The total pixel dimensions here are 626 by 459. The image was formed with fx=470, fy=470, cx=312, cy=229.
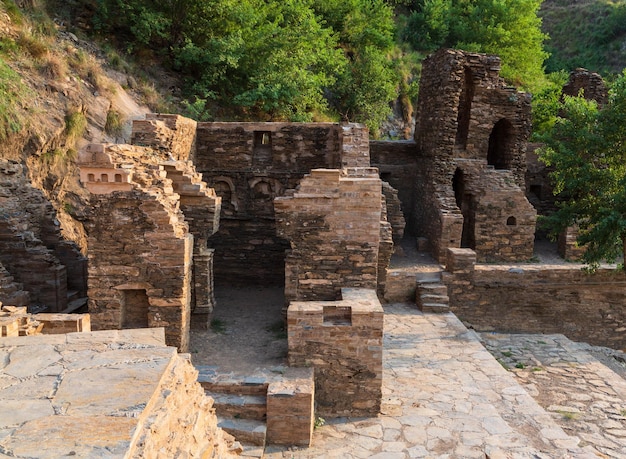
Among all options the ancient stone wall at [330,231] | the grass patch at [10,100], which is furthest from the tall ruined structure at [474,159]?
the grass patch at [10,100]

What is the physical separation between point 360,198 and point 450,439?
368 cm

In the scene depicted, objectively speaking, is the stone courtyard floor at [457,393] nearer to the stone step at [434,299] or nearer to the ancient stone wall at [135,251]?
the stone step at [434,299]

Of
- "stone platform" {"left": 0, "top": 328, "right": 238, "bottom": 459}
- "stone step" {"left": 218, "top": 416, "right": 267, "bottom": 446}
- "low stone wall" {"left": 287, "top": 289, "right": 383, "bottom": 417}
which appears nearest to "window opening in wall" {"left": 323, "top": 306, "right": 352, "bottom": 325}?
"low stone wall" {"left": 287, "top": 289, "right": 383, "bottom": 417}

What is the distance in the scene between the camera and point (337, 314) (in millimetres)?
6633

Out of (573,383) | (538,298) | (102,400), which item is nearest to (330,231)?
(102,400)

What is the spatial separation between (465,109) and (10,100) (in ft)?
42.6

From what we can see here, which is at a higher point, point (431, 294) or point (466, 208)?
point (466, 208)

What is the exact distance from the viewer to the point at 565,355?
10070 mm

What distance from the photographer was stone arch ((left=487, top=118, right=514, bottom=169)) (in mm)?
15508

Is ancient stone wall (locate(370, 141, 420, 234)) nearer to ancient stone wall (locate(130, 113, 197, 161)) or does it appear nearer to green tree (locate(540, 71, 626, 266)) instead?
green tree (locate(540, 71, 626, 266))

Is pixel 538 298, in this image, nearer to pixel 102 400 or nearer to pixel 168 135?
pixel 168 135

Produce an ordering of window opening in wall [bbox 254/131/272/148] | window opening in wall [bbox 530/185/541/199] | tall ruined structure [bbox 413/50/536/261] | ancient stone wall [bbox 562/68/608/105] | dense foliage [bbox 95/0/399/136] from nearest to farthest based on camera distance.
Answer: window opening in wall [bbox 254/131/272/148], tall ruined structure [bbox 413/50/536/261], dense foliage [bbox 95/0/399/136], ancient stone wall [bbox 562/68/608/105], window opening in wall [bbox 530/185/541/199]

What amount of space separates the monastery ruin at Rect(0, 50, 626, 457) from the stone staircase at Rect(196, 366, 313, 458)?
0.13 feet

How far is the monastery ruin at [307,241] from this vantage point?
649 cm
